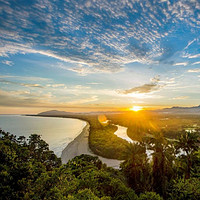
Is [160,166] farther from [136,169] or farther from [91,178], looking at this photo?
[91,178]

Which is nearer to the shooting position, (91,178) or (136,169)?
(91,178)

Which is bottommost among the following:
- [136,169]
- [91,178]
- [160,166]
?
[136,169]

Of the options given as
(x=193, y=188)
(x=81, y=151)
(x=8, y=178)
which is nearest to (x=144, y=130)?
(x=81, y=151)

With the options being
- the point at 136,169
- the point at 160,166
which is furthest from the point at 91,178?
the point at 160,166

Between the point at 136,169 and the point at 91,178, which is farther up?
the point at 91,178

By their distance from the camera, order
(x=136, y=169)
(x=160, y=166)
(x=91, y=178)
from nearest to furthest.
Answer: (x=91, y=178) < (x=160, y=166) < (x=136, y=169)

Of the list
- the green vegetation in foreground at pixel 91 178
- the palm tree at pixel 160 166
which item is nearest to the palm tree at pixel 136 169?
the green vegetation in foreground at pixel 91 178

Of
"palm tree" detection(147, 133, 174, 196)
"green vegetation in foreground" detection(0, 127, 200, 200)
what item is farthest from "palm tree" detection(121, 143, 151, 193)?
"palm tree" detection(147, 133, 174, 196)

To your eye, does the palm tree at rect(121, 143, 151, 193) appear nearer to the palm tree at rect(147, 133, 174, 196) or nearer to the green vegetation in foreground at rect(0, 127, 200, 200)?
the green vegetation in foreground at rect(0, 127, 200, 200)
